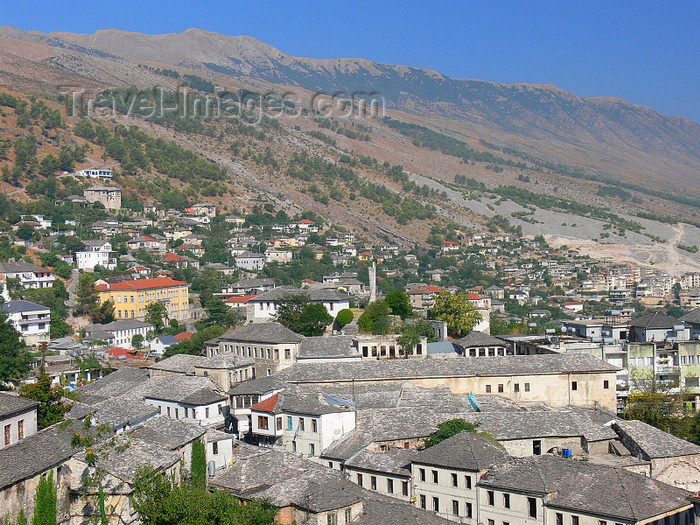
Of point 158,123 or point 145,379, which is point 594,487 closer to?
point 145,379

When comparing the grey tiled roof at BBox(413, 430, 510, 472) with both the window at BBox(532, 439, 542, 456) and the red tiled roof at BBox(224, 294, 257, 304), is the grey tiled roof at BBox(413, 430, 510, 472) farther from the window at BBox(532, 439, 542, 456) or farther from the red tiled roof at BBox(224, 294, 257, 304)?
the red tiled roof at BBox(224, 294, 257, 304)

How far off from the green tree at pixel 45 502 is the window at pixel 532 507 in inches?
526

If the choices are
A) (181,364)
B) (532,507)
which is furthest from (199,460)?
(181,364)

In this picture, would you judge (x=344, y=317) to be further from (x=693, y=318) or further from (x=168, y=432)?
(x=168, y=432)

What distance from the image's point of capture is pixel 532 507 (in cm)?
2542

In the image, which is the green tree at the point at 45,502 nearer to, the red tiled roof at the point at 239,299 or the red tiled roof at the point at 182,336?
the red tiled roof at the point at 182,336

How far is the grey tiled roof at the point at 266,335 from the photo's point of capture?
1601 inches

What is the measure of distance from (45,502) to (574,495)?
14563 millimetres

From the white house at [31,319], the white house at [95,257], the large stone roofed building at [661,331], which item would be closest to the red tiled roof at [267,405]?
the large stone roofed building at [661,331]

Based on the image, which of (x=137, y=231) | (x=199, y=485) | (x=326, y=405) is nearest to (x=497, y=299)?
(x=137, y=231)

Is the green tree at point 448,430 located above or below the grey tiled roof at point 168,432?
below

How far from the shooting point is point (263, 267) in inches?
3701

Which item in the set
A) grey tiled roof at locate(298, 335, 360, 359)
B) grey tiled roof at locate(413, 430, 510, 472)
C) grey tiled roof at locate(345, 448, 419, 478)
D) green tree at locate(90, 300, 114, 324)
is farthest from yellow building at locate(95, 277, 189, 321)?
grey tiled roof at locate(413, 430, 510, 472)

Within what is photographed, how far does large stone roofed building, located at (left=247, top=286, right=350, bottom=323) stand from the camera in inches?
2007
